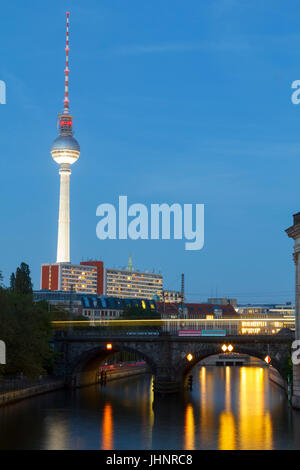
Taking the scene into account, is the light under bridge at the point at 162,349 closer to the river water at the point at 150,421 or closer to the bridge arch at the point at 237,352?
the bridge arch at the point at 237,352

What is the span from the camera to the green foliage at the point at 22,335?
84.0 meters

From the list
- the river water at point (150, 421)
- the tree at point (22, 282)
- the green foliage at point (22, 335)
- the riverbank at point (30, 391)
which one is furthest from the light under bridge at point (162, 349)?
the tree at point (22, 282)

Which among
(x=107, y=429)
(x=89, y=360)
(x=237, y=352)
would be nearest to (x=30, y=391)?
(x=89, y=360)

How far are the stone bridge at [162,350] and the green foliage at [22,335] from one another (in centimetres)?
978

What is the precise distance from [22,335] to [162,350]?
23.4 m

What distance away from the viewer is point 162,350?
106812 mm

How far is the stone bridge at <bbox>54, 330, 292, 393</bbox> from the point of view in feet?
327

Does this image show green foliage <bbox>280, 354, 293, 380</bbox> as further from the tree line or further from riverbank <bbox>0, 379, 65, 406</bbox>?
riverbank <bbox>0, 379, 65, 406</bbox>

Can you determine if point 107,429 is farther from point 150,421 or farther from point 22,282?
point 22,282

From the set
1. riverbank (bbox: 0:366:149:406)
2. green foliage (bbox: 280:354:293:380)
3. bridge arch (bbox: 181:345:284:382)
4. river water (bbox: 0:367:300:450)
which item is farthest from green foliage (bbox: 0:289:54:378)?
green foliage (bbox: 280:354:293:380)

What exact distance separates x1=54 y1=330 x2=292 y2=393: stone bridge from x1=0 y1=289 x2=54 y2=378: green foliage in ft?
32.1
